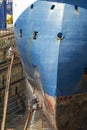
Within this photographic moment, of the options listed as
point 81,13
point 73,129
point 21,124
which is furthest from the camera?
point 21,124

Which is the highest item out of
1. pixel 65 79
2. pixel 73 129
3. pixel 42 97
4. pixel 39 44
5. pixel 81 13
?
pixel 81 13

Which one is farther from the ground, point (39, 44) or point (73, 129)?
point (39, 44)

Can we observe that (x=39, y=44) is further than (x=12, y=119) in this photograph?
No

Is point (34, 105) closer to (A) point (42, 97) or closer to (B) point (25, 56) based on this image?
(A) point (42, 97)

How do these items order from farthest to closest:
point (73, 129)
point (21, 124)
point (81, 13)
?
point (21, 124) → point (73, 129) → point (81, 13)

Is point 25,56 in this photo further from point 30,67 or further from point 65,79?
point 65,79

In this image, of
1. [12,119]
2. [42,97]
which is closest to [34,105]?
[42,97]

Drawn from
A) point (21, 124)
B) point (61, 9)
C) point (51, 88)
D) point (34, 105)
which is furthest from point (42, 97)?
point (21, 124)
